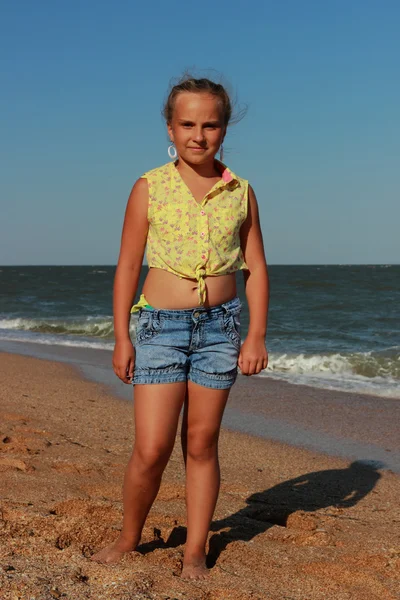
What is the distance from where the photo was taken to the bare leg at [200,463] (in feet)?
8.98

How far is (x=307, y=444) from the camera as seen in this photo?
5629mm

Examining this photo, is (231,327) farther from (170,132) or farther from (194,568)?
(194,568)

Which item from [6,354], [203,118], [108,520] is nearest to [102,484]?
[108,520]

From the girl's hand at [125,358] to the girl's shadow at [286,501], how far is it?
31.9 inches

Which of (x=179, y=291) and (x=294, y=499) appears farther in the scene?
(x=294, y=499)

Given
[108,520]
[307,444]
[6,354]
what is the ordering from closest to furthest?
1. [108,520]
2. [307,444]
3. [6,354]

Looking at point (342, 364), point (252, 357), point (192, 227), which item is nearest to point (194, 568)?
point (252, 357)

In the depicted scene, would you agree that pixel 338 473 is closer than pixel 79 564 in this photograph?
No

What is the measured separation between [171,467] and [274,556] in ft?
4.88

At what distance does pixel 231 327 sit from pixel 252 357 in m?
0.15

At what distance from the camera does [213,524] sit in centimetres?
344

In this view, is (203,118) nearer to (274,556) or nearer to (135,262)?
(135,262)

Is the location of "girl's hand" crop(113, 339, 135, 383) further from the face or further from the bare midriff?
the face

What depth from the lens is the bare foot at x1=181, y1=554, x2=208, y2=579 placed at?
8.81ft
